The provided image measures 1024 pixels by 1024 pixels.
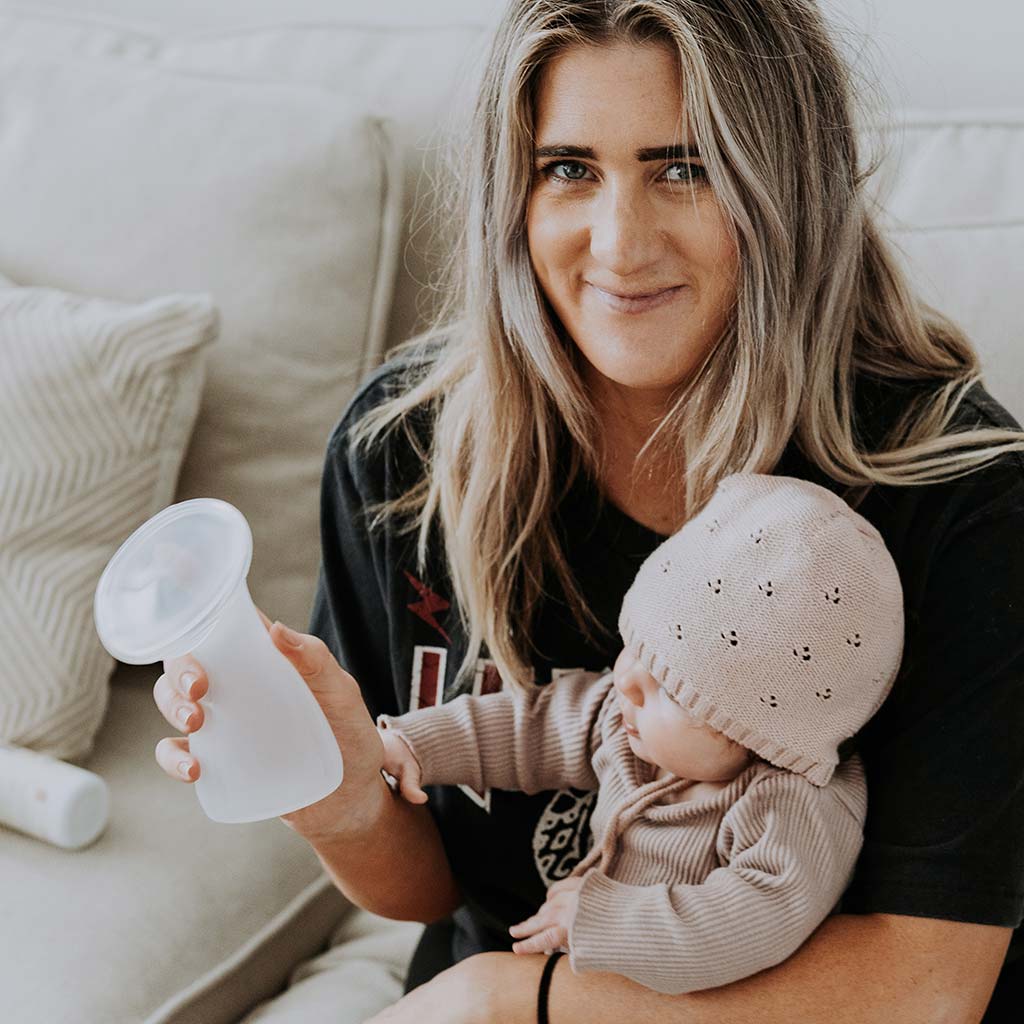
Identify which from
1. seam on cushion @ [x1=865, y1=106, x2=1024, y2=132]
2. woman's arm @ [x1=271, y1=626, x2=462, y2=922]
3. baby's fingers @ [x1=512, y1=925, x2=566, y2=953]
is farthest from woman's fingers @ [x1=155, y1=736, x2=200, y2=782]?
seam on cushion @ [x1=865, y1=106, x2=1024, y2=132]

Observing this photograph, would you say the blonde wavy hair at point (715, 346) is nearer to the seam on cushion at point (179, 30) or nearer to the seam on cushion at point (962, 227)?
the seam on cushion at point (962, 227)

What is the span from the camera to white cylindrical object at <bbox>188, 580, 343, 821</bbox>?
88cm

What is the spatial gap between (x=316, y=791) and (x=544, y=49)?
1.89ft

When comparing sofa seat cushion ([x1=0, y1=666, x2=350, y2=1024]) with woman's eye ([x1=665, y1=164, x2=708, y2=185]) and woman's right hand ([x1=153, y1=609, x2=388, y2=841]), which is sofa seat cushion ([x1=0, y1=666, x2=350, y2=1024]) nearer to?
woman's right hand ([x1=153, y1=609, x2=388, y2=841])

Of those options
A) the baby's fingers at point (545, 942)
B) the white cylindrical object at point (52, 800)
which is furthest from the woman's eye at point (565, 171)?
the white cylindrical object at point (52, 800)

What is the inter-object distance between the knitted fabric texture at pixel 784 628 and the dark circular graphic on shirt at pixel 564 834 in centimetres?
28

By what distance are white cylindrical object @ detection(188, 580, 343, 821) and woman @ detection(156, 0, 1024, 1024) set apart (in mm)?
29

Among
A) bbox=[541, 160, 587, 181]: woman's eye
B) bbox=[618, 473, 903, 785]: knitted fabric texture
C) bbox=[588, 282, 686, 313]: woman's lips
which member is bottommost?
bbox=[618, 473, 903, 785]: knitted fabric texture

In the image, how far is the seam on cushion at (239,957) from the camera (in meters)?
1.20

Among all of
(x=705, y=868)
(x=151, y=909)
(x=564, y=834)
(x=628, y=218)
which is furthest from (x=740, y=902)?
(x=151, y=909)

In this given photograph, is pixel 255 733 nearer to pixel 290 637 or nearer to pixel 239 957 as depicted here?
pixel 290 637

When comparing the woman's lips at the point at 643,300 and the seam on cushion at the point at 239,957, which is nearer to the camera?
the woman's lips at the point at 643,300

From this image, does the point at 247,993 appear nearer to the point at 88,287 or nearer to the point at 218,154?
the point at 88,287

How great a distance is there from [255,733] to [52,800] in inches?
19.5
